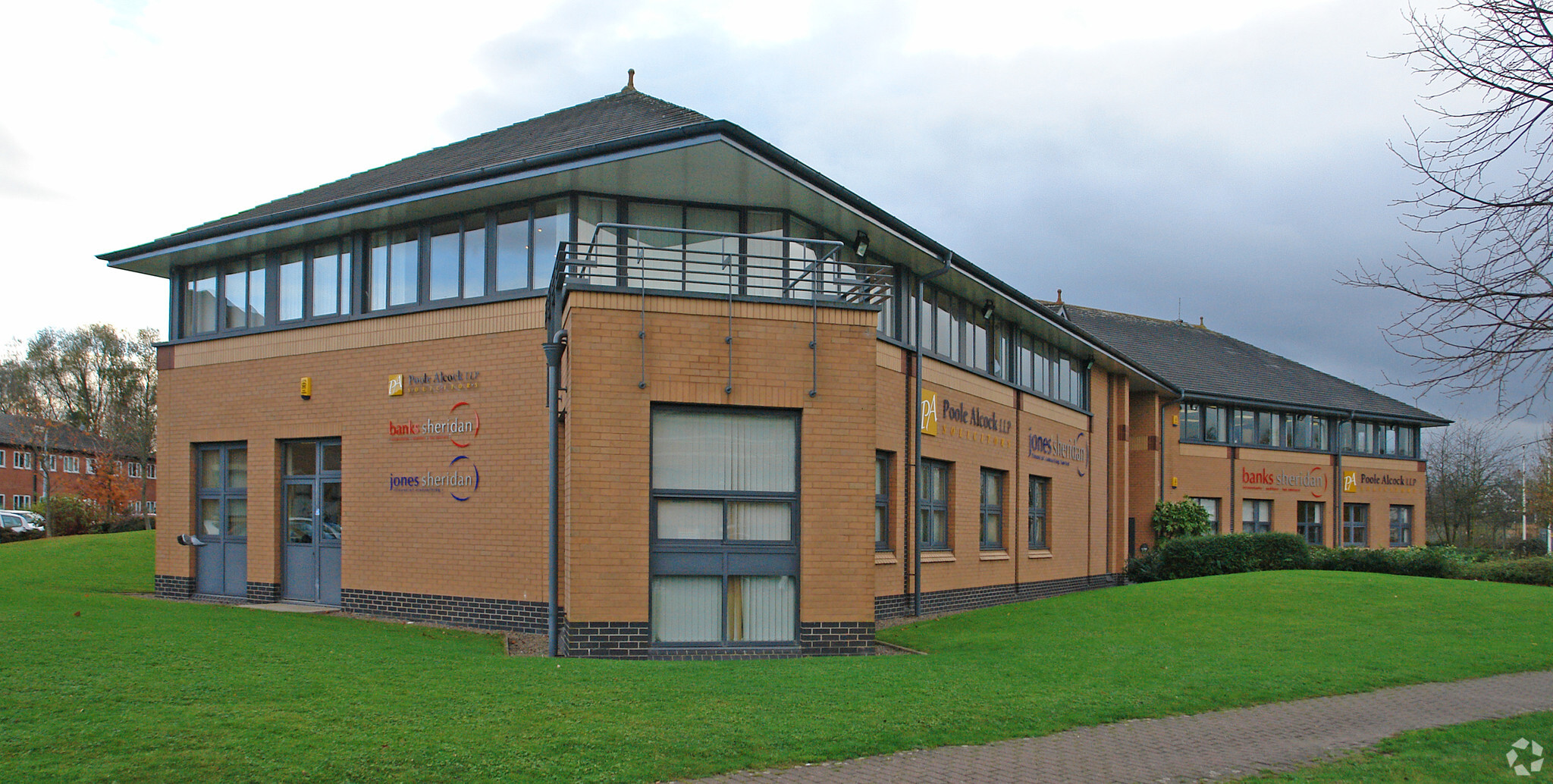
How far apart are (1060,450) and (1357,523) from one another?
20.1 m

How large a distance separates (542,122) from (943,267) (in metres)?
7.18

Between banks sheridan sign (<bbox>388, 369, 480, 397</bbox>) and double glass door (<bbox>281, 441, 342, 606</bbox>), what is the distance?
1.89m

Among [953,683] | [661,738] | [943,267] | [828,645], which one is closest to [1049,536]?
[943,267]

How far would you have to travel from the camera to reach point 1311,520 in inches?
1497

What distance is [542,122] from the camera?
17.9 meters

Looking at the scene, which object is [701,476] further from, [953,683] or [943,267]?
[943,267]

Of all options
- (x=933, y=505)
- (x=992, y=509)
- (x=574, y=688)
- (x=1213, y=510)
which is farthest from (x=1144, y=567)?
(x=574, y=688)

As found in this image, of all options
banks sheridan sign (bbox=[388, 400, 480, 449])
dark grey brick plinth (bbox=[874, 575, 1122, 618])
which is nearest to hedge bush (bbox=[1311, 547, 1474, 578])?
dark grey brick plinth (bbox=[874, 575, 1122, 618])

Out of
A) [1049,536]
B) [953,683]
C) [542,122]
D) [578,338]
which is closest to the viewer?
[953,683]

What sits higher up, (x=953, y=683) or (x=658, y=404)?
(x=658, y=404)

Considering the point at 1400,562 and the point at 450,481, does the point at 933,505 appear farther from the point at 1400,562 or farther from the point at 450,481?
the point at 1400,562

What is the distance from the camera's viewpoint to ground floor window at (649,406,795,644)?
11820 mm

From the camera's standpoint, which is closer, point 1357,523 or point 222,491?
point 222,491

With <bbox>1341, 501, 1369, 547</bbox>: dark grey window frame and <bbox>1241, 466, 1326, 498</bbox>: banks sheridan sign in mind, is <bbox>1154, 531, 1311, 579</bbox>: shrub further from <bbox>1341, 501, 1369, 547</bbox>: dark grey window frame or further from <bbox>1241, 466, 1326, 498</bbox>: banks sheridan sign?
<bbox>1341, 501, 1369, 547</bbox>: dark grey window frame
